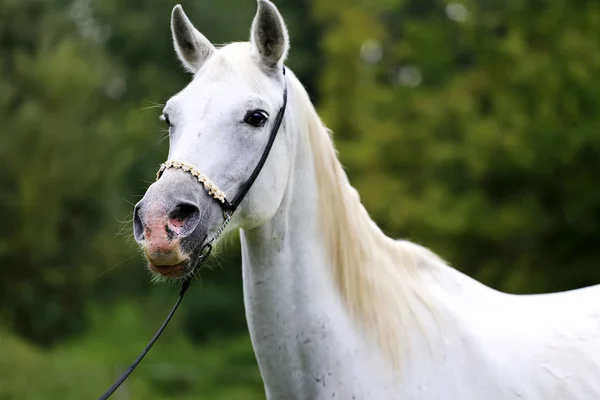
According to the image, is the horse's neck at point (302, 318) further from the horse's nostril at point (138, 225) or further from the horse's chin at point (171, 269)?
the horse's nostril at point (138, 225)

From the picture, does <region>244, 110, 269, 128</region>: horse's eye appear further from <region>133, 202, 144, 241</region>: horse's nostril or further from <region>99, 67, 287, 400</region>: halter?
<region>133, 202, 144, 241</region>: horse's nostril

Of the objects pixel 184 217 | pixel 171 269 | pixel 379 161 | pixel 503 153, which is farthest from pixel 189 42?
pixel 379 161

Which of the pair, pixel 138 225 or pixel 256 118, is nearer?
pixel 138 225

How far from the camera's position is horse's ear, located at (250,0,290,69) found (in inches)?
130

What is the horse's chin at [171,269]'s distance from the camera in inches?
116

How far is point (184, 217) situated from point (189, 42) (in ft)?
2.98

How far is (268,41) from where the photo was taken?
336 cm

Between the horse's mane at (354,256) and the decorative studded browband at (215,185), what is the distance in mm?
80

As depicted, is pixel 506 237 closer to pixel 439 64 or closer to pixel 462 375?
pixel 439 64

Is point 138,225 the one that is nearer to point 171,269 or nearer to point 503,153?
point 171,269

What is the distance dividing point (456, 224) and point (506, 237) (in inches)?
31.7

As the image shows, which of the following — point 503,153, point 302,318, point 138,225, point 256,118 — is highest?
point 256,118

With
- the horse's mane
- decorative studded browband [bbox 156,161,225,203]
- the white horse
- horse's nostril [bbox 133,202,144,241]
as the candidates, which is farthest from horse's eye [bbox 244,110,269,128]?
horse's nostril [bbox 133,202,144,241]

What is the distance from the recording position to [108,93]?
80.7 feet
